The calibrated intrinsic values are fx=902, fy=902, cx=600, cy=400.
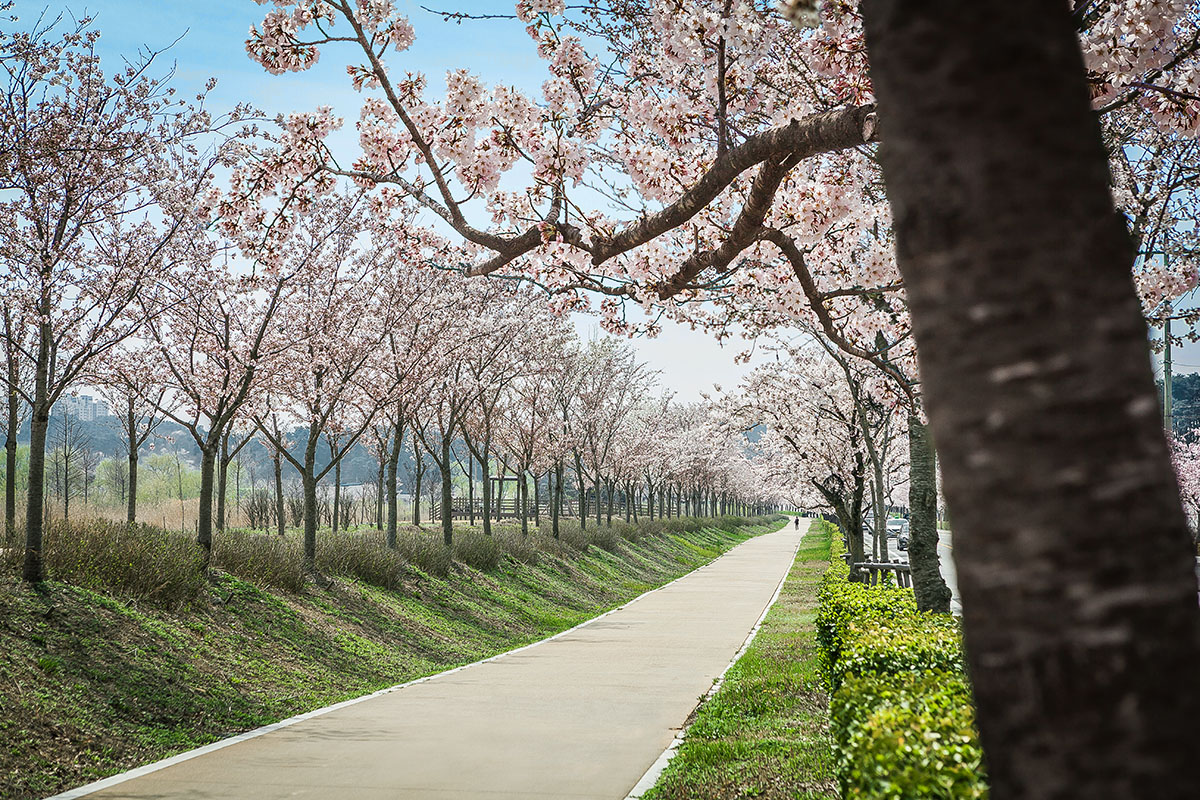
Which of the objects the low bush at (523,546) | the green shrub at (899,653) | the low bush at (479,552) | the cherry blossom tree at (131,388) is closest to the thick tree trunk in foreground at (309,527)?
the cherry blossom tree at (131,388)

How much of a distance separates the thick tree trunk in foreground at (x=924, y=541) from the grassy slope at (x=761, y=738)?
1468 mm

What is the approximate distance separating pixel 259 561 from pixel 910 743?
10.9m

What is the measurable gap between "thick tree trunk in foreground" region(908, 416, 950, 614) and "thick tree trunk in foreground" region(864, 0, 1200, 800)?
8.64 m

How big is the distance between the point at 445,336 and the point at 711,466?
44270 millimetres

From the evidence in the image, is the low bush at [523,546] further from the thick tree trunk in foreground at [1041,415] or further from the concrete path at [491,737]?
the thick tree trunk in foreground at [1041,415]

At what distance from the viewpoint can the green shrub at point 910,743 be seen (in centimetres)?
290

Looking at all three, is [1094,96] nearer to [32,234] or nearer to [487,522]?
[32,234]

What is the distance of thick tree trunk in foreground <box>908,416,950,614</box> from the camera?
9.47 metres

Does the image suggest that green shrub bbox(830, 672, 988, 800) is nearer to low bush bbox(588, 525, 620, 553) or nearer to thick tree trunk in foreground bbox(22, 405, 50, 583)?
thick tree trunk in foreground bbox(22, 405, 50, 583)

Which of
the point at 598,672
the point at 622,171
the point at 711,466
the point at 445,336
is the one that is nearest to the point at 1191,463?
the point at 711,466

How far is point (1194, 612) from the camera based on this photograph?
1.11m

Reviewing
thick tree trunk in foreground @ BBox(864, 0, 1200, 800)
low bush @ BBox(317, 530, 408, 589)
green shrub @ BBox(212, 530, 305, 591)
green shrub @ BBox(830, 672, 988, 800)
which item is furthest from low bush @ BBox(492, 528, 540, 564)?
thick tree trunk in foreground @ BBox(864, 0, 1200, 800)

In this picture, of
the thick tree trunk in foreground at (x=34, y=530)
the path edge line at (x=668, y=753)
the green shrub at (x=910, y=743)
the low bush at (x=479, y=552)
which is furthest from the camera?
the low bush at (x=479, y=552)

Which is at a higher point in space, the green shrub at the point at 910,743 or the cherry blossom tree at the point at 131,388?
the cherry blossom tree at the point at 131,388
